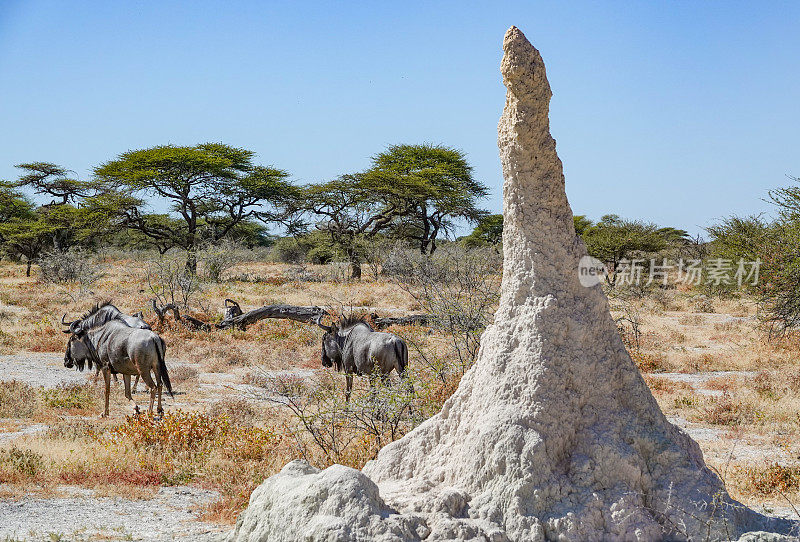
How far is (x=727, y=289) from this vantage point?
22.4 m

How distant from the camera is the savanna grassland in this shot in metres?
6.69

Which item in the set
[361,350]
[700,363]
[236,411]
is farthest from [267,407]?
[700,363]

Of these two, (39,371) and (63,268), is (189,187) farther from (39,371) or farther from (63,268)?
(39,371)

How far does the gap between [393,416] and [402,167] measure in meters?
30.8

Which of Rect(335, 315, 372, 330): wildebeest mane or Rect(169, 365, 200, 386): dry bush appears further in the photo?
Rect(169, 365, 200, 386): dry bush

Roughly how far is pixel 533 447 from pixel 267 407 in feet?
24.4

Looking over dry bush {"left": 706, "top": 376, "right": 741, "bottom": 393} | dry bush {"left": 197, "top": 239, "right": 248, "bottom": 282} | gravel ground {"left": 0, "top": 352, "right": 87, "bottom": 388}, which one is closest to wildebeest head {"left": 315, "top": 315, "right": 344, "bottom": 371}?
gravel ground {"left": 0, "top": 352, "right": 87, "bottom": 388}

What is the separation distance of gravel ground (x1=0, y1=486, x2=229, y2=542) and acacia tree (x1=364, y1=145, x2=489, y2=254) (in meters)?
26.2

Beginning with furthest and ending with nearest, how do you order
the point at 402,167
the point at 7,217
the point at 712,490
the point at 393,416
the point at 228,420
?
the point at 7,217
the point at 402,167
the point at 228,420
the point at 393,416
the point at 712,490

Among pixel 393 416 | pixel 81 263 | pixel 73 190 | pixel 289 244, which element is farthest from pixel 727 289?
pixel 73 190

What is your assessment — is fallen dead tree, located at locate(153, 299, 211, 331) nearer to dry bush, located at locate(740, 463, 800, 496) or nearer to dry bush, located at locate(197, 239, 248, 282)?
dry bush, located at locate(197, 239, 248, 282)

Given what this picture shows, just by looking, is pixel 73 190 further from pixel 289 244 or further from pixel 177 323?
pixel 177 323

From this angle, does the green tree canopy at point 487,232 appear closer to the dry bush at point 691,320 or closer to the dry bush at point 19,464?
the dry bush at point 691,320

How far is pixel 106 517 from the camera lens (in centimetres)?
575
